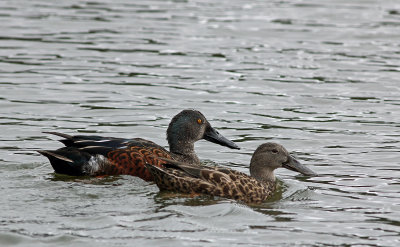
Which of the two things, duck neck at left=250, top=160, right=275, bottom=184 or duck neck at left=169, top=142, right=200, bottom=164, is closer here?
duck neck at left=250, top=160, right=275, bottom=184

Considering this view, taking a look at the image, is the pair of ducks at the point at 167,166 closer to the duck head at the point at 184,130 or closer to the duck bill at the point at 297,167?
the duck bill at the point at 297,167

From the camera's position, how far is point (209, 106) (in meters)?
15.5

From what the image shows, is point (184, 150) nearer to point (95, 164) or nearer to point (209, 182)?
point (95, 164)

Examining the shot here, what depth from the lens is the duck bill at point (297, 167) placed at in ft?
36.5

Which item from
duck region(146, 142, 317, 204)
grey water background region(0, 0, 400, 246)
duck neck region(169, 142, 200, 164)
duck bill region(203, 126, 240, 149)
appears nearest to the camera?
grey water background region(0, 0, 400, 246)

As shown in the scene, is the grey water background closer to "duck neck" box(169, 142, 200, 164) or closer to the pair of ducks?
the pair of ducks

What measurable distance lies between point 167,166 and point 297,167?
1.65m

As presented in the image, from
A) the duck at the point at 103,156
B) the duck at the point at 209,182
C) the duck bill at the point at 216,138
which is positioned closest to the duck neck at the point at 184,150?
the duck bill at the point at 216,138

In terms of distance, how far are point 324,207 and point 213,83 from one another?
7.08 metres

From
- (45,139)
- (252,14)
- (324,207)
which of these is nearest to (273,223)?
(324,207)

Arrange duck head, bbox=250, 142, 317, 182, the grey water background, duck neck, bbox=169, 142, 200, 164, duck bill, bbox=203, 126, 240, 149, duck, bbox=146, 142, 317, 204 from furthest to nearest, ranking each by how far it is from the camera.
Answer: duck bill, bbox=203, 126, 240, 149 < duck neck, bbox=169, 142, 200, 164 < duck head, bbox=250, 142, 317, 182 < duck, bbox=146, 142, 317, 204 < the grey water background

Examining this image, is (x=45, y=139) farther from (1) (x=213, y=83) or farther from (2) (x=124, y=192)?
(1) (x=213, y=83)

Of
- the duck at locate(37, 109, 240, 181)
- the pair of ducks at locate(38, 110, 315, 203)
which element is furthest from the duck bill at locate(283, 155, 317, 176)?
the duck at locate(37, 109, 240, 181)

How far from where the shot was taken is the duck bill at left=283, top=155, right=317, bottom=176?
11.1m
